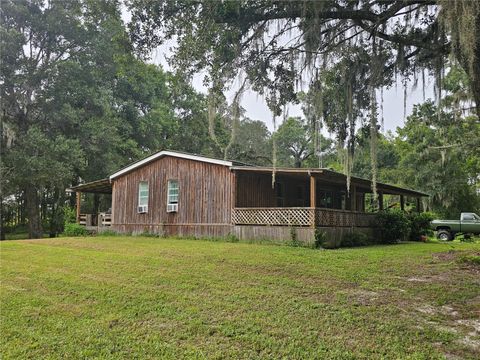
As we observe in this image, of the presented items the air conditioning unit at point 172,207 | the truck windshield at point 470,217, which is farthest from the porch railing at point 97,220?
the truck windshield at point 470,217

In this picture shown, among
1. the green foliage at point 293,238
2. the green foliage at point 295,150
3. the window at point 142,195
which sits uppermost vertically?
the green foliage at point 295,150

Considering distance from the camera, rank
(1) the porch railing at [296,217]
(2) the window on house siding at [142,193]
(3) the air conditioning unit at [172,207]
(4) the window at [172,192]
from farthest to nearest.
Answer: (2) the window on house siding at [142,193] → (4) the window at [172,192] → (3) the air conditioning unit at [172,207] → (1) the porch railing at [296,217]

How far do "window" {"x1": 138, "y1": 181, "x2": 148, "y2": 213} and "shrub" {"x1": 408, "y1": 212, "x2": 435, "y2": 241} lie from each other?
40.1 feet

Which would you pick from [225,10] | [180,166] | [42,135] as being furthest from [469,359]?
[42,135]

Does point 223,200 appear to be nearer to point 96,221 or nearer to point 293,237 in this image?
point 293,237

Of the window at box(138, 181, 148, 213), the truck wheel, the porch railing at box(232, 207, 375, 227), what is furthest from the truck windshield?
the window at box(138, 181, 148, 213)

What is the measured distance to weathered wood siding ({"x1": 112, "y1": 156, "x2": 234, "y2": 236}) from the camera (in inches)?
614

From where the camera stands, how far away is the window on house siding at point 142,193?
1830 cm

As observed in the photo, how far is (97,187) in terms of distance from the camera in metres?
21.4

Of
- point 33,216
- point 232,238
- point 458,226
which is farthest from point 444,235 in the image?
point 33,216

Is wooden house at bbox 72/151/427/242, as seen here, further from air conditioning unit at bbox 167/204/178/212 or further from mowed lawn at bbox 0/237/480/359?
mowed lawn at bbox 0/237/480/359

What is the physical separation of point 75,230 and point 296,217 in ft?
41.2

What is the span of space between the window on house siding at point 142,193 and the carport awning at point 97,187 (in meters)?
2.34

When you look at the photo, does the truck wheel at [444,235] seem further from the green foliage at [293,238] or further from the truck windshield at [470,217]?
the green foliage at [293,238]
